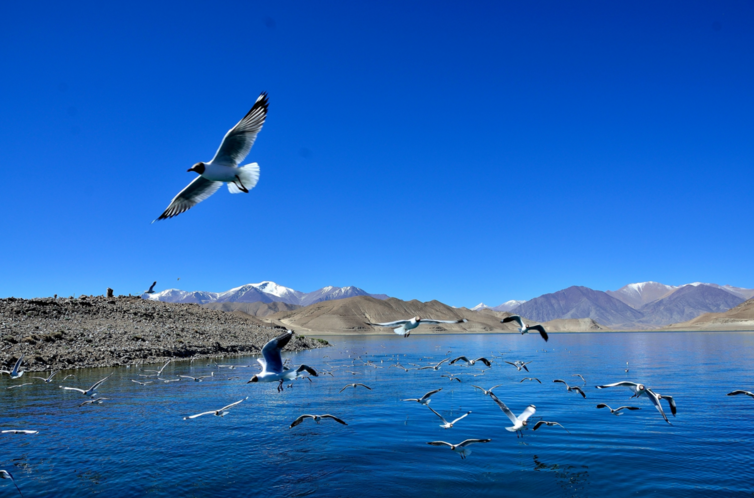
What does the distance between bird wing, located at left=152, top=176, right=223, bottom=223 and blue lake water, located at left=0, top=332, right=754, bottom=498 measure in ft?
21.5

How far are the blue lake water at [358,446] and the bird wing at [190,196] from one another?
21.5ft

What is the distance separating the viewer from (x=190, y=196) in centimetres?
1232

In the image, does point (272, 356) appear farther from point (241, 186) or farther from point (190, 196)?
point (190, 196)

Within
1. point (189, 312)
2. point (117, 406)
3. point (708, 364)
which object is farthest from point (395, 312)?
point (117, 406)

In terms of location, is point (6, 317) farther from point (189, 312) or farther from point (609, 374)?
point (609, 374)

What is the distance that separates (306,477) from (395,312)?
181577mm

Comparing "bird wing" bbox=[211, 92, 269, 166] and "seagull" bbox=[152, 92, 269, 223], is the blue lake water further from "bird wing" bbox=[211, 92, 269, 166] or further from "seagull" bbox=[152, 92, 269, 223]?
"bird wing" bbox=[211, 92, 269, 166]

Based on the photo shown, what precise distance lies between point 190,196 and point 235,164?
1.81 metres

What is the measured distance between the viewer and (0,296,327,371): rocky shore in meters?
31.0

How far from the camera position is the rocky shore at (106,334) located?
102ft

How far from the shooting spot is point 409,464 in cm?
1241

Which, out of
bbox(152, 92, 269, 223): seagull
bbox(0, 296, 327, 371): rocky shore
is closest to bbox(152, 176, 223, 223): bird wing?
bbox(152, 92, 269, 223): seagull

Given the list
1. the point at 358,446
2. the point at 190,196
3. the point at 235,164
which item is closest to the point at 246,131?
the point at 235,164

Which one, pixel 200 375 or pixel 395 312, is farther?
pixel 395 312
